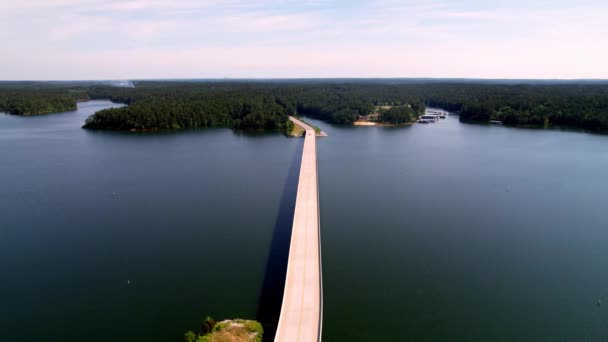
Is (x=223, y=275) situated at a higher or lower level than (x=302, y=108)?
lower

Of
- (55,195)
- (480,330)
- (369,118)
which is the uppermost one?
(369,118)

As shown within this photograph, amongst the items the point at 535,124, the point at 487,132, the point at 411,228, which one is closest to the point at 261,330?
the point at 411,228

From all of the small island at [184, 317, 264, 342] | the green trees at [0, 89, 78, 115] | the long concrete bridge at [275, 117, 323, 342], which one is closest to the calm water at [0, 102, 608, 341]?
the small island at [184, 317, 264, 342]

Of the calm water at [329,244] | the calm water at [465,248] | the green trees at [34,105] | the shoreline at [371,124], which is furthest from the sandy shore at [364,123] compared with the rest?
the green trees at [34,105]

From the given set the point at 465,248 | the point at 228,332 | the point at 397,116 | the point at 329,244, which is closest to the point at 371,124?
the point at 397,116

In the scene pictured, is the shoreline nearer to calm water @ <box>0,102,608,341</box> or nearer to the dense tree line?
calm water @ <box>0,102,608,341</box>

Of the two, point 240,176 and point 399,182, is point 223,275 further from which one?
point 399,182

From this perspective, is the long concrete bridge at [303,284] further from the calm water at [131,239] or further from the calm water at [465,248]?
the calm water at [131,239]
